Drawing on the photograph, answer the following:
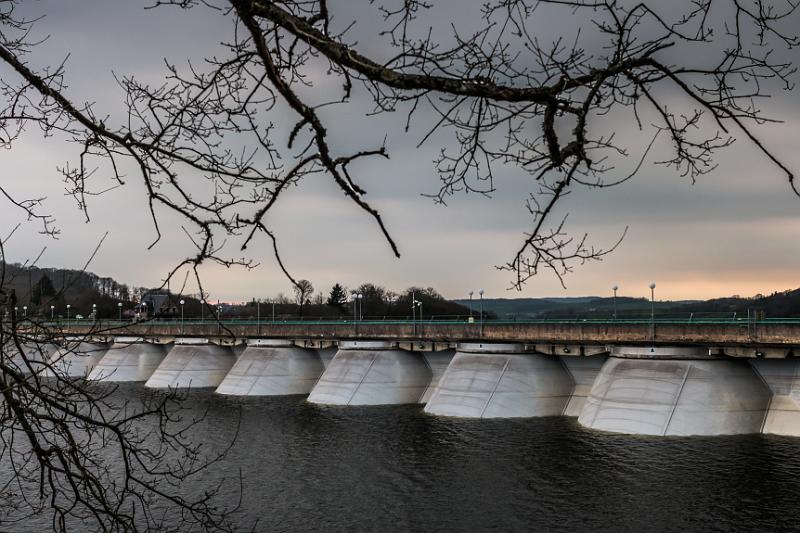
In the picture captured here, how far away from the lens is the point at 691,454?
3234 cm

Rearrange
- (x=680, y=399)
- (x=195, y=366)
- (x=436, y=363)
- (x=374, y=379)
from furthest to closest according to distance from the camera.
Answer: (x=195, y=366) → (x=436, y=363) → (x=374, y=379) → (x=680, y=399)

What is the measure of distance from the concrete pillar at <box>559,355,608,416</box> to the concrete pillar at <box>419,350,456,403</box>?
10369mm

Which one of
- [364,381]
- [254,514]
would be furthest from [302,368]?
[254,514]

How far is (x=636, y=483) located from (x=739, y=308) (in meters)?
20.5

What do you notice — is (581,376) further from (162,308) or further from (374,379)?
(162,308)

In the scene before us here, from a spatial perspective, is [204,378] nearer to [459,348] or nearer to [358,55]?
[459,348]

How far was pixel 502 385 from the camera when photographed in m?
46.4

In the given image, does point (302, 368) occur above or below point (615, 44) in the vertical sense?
below

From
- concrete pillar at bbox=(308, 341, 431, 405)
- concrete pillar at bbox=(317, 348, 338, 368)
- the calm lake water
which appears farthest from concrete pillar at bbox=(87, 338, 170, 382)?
the calm lake water

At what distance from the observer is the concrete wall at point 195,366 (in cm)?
7094

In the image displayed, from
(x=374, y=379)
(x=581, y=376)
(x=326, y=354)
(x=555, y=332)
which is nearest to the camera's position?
(x=581, y=376)

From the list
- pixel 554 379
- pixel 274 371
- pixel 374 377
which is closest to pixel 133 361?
pixel 274 371

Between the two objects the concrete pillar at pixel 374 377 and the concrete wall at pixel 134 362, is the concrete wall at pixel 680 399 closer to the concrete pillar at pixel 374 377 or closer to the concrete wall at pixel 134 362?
the concrete pillar at pixel 374 377

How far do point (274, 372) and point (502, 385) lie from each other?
23.5 meters
